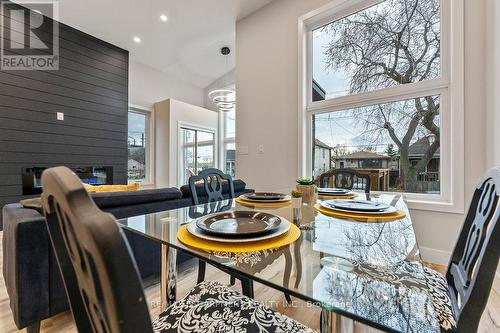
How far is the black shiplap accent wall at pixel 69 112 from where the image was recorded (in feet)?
11.2

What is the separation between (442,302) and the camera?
743mm

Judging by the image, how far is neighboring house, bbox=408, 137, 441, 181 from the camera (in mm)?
2328

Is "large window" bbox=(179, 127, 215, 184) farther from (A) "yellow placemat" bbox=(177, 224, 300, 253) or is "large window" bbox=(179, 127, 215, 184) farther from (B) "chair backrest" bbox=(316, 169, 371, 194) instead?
(A) "yellow placemat" bbox=(177, 224, 300, 253)

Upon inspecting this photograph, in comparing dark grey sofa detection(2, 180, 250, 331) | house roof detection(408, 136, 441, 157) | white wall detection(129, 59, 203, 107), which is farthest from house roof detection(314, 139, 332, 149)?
white wall detection(129, 59, 203, 107)

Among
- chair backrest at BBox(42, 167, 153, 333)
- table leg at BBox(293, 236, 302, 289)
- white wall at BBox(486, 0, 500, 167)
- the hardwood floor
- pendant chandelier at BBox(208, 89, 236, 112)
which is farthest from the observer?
pendant chandelier at BBox(208, 89, 236, 112)

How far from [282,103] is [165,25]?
8.92 ft

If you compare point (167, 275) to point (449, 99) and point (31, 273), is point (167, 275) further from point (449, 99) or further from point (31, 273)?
point (449, 99)

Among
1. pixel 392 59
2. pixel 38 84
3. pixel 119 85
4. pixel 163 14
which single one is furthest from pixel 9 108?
pixel 392 59

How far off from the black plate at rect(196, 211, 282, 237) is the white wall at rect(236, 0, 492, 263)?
2.17 m

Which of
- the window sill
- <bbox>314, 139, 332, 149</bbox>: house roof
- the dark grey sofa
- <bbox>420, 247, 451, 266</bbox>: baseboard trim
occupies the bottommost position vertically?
<bbox>420, 247, 451, 266</bbox>: baseboard trim

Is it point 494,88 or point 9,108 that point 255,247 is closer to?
point 494,88

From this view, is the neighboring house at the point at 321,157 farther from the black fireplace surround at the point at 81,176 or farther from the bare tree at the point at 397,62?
the black fireplace surround at the point at 81,176

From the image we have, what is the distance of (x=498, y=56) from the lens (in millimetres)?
1783

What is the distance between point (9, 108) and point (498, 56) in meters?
5.76
